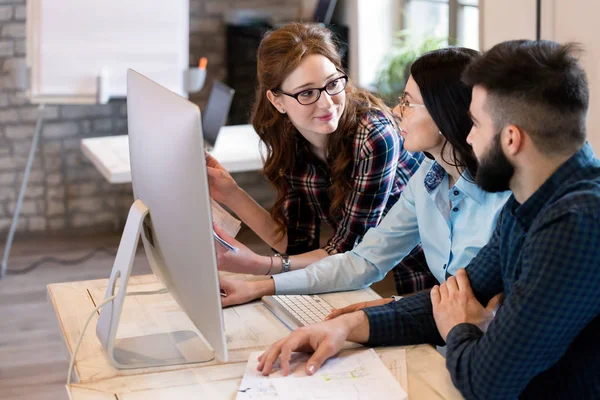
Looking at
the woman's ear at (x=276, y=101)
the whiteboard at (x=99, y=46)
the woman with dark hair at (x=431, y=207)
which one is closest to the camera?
the woman with dark hair at (x=431, y=207)

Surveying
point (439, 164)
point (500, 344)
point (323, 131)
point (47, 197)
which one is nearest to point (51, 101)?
point (47, 197)

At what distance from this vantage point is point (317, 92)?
2227 mm

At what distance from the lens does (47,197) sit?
5.04 m

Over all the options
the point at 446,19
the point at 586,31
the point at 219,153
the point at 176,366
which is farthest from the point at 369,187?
the point at 446,19

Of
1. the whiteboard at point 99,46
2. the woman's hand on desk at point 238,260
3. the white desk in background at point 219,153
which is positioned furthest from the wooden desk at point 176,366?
the whiteboard at point 99,46

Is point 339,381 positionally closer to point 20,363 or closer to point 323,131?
point 323,131

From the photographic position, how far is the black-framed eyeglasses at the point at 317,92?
2225 millimetres

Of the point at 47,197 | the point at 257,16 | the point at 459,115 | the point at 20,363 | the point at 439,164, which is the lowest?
the point at 20,363

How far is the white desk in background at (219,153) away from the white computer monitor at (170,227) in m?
1.64

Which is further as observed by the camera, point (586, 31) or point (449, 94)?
point (586, 31)

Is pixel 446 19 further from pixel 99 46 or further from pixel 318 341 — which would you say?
pixel 318 341

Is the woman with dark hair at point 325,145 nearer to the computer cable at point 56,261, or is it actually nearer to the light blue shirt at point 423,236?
the light blue shirt at point 423,236

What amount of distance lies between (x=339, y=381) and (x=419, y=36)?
3.63 m

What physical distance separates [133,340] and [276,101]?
94cm
